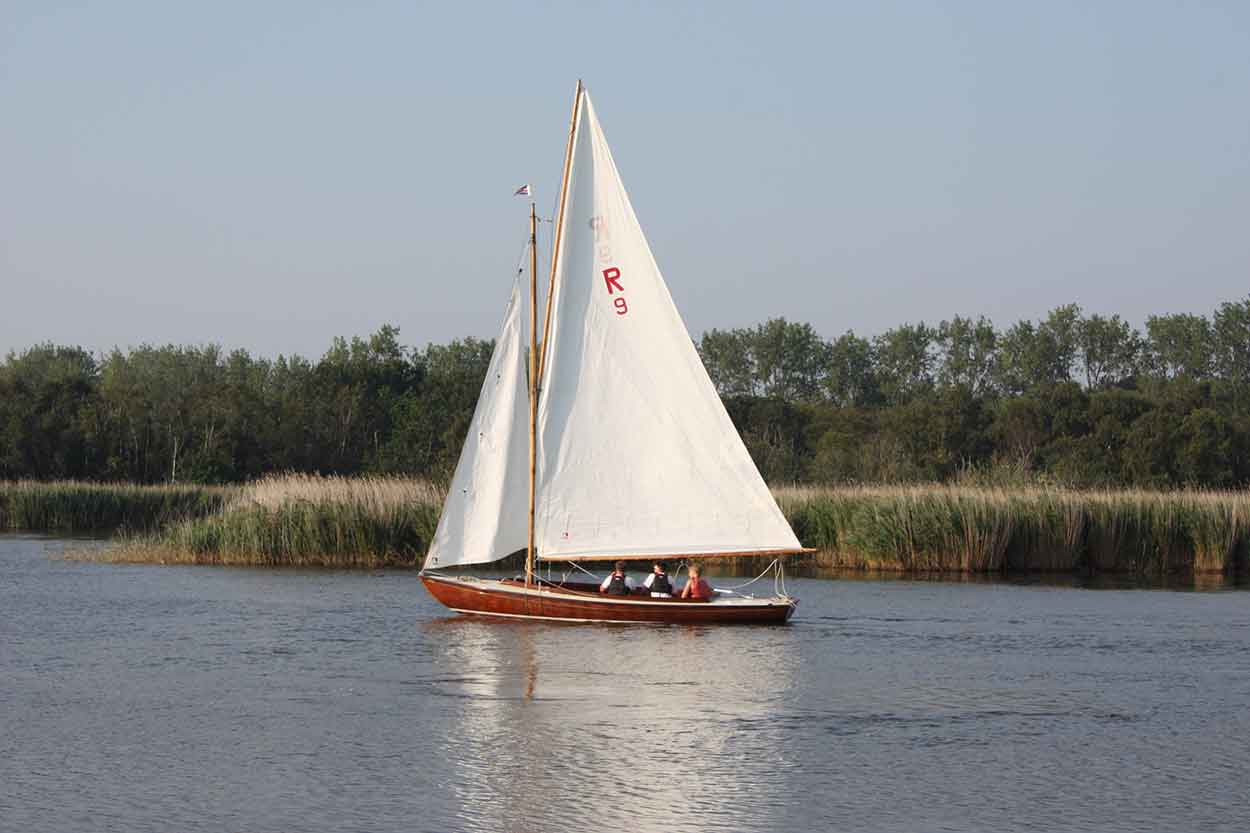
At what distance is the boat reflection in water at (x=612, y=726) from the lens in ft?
48.0

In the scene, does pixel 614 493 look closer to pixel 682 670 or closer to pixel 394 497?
pixel 682 670

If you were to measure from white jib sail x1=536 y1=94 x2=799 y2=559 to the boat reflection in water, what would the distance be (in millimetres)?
1694

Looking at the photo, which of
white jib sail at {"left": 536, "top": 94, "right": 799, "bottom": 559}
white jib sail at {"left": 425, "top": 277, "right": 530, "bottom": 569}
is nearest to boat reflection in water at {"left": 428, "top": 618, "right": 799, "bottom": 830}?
white jib sail at {"left": 425, "top": 277, "right": 530, "bottom": 569}

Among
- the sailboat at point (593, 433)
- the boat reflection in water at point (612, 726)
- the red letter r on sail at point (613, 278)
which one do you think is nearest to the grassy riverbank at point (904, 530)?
the sailboat at point (593, 433)

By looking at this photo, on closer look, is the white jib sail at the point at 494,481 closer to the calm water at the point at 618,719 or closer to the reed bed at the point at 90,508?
the calm water at the point at 618,719

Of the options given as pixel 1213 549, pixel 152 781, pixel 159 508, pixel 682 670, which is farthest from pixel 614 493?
pixel 159 508

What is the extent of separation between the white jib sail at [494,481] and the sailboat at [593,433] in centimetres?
2

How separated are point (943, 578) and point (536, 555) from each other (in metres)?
11.6

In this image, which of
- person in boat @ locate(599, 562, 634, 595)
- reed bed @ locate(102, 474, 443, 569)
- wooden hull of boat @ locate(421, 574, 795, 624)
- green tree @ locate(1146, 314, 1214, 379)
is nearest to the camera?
wooden hull of boat @ locate(421, 574, 795, 624)

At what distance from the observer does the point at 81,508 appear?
5538 cm

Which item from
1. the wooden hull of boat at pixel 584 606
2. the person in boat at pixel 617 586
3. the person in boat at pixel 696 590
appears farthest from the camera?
the person in boat at pixel 617 586

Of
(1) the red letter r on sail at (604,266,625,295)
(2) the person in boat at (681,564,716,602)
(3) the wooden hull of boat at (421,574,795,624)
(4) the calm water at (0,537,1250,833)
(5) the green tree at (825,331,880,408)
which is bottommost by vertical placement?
(4) the calm water at (0,537,1250,833)

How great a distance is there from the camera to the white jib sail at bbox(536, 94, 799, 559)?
27.3 m

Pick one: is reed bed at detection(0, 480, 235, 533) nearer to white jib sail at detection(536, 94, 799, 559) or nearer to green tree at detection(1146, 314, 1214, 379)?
white jib sail at detection(536, 94, 799, 559)
